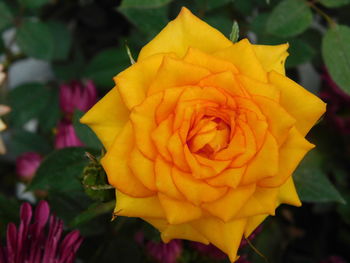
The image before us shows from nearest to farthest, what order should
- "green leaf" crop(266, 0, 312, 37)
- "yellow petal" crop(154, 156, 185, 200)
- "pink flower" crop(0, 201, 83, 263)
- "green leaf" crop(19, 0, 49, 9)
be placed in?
1. "yellow petal" crop(154, 156, 185, 200)
2. "pink flower" crop(0, 201, 83, 263)
3. "green leaf" crop(266, 0, 312, 37)
4. "green leaf" crop(19, 0, 49, 9)

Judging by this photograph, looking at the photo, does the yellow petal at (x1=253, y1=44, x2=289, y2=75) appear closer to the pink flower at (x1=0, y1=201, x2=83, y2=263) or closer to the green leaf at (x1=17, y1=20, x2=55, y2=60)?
the pink flower at (x1=0, y1=201, x2=83, y2=263)

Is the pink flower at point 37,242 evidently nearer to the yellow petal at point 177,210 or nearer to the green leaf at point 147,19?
the yellow petal at point 177,210

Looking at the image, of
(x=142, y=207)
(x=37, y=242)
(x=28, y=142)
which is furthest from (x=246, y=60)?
(x=28, y=142)

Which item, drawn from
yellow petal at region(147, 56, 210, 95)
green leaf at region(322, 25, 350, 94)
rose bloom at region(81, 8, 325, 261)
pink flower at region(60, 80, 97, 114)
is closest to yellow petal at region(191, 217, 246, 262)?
rose bloom at region(81, 8, 325, 261)

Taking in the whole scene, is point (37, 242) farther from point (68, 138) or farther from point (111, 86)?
point (111, 86)

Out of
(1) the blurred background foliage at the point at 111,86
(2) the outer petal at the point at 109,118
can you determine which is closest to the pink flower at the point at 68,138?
(1) the blurred background foliage at the point at 111,86

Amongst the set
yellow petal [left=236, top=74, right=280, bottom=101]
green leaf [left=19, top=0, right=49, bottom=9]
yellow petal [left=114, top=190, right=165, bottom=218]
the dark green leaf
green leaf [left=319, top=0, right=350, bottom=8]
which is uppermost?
yellow petal [left=236, top=74, right=280, bottom=101]
